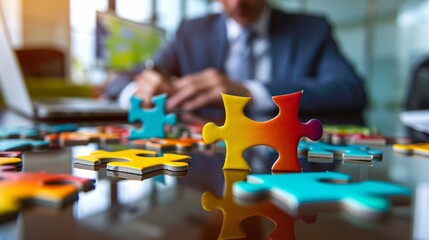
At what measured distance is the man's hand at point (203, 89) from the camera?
1.20 metres

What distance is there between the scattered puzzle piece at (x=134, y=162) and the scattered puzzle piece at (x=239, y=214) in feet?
0.28

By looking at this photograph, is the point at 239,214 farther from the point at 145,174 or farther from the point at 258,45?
the point at 258,45

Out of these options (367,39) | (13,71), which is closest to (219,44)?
(13,71)

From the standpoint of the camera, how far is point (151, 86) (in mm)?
1231

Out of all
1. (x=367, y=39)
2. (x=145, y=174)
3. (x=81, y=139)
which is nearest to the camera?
(x=145, y=174)

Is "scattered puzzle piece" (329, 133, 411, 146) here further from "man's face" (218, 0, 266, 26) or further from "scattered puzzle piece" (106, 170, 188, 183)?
"man's face" (218, 0, 266, 26)

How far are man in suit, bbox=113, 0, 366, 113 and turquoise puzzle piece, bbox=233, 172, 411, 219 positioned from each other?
3.27ft

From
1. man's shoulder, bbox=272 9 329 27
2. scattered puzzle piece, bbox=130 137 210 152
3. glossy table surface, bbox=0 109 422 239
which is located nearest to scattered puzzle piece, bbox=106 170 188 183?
glossy table surface, bbox=0 109 422 239

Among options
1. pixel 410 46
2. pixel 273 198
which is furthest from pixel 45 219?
pixel 410 46

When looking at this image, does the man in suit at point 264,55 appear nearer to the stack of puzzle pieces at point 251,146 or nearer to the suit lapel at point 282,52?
the suit lapel at point 282,52

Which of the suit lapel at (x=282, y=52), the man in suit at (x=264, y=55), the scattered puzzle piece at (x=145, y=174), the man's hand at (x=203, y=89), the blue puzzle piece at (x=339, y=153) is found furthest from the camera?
the suit lapel at (x=282, y=52)

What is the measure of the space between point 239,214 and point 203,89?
1025mm

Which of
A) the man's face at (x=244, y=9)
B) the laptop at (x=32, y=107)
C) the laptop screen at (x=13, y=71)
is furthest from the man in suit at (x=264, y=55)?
the laptop screen at (x=13, y=71)

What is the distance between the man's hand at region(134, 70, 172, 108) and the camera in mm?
1211
